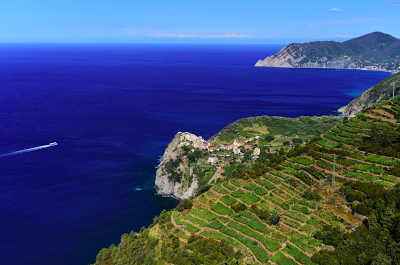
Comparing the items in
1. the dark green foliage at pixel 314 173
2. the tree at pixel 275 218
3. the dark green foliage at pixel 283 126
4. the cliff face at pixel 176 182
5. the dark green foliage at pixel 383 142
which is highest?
the dark green foliage at pixel 383 142

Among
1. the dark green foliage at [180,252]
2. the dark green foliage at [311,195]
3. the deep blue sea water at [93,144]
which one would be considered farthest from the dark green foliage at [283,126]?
the dark green foliage at [180,252]

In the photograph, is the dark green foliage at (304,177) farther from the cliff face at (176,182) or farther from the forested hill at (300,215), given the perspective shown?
the cliff face at (176,182)

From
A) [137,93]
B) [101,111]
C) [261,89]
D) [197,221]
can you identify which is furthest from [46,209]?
[261,89]

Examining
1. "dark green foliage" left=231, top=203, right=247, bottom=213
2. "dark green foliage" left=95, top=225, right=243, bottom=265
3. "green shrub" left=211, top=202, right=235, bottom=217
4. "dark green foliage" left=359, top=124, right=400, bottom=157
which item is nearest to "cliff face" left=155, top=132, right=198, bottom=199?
"dark green foliage" left=95, top=225, right=243, bottom=265

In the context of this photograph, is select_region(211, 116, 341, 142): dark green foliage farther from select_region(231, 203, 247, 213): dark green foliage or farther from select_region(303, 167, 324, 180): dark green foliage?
select_region(231, 203, 247, 213): dark green foliage

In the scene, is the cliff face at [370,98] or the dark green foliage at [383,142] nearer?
the dark green foliage at [383,142]

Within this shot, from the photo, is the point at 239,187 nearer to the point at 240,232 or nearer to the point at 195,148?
the point at 240,232
